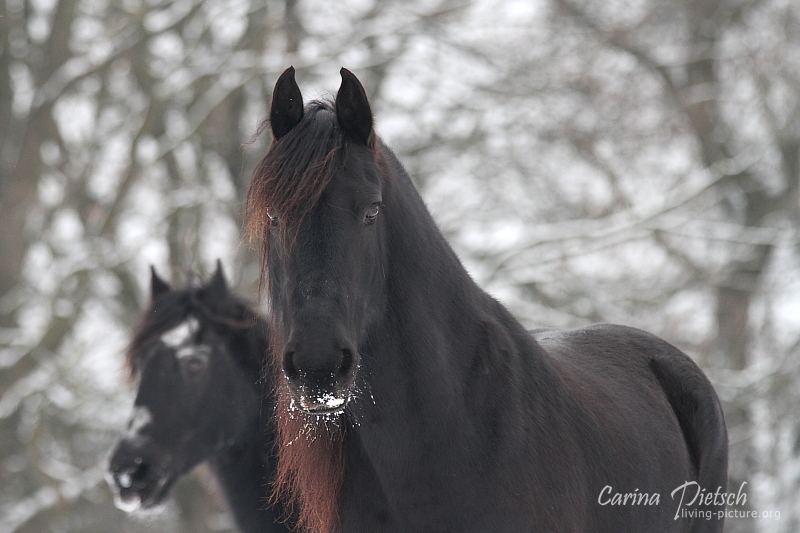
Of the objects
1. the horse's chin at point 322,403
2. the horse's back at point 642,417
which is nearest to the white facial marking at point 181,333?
the horse's back at point 642,417

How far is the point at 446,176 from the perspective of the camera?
49.7 ft

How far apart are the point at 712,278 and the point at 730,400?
2.32 m

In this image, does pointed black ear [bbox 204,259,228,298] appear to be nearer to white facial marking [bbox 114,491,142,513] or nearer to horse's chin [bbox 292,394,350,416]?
white facial marking [bbox 114,491,142,513]

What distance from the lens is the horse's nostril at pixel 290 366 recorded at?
247 centimetres

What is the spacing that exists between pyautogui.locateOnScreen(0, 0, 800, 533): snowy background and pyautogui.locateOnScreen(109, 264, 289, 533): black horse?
636 centimetres

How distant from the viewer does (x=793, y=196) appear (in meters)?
14.4

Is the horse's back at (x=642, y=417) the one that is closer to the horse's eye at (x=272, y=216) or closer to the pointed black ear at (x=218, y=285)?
the horse's eye at (x=272, y=216)

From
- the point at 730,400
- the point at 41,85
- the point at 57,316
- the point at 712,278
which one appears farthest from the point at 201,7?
A: the point at 730,400

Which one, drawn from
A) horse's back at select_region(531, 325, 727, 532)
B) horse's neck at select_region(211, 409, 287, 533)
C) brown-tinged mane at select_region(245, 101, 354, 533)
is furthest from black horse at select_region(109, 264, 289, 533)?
brown-tinged mane at select_region(245, 101, 354, 533)

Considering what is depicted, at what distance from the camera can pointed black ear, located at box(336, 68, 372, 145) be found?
2855mm

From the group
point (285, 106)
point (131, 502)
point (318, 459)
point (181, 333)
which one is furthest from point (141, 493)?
point (285, 106)

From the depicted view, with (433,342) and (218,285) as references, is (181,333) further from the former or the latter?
(433,342)

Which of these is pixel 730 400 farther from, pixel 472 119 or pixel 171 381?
pixel 171 381

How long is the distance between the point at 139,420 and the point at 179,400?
0.88 ft
